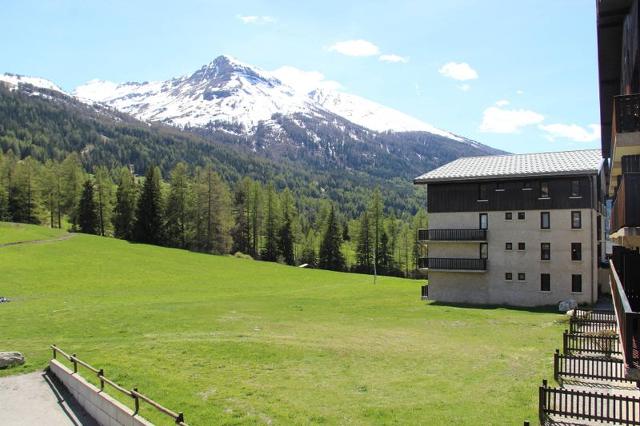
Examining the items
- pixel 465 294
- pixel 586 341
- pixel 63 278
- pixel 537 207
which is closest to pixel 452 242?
pixel 465 294

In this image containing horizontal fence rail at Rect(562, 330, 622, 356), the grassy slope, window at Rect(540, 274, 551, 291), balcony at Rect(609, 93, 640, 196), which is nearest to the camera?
balcony at Rect(609, 93, 640, 196)

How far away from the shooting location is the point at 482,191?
5631 centimetres

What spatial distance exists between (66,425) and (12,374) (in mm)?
7668

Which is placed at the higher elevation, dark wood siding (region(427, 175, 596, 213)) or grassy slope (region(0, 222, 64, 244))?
dark wood siding (region(427, 175, 596, 213))

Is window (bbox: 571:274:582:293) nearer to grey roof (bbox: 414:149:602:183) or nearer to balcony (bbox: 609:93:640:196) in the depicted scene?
grey roof (bbox: 414:149:602:183)

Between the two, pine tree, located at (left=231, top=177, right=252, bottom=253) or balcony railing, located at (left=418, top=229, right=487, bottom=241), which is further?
pine tree, located at (left=231, top=177, right=252, bottom=253)

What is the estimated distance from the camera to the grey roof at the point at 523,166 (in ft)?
170

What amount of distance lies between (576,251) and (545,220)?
4198mm

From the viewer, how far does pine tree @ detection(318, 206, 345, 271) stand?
4938 inches

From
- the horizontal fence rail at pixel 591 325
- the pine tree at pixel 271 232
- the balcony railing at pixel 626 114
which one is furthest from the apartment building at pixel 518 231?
the pine tree at pixel 271 232

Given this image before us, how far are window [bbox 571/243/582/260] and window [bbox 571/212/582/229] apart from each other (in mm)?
1799

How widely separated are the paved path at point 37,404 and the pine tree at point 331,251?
10136 centimetres

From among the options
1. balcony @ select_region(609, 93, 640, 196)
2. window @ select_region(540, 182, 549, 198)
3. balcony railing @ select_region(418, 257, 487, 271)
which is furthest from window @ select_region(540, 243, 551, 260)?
balcony @ select_region(609, 93, 640, 196)

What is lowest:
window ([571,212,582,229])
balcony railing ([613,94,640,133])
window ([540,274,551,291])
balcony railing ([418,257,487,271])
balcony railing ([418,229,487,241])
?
window ([540,274,551,291])
